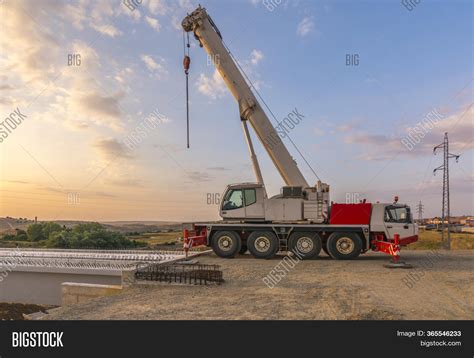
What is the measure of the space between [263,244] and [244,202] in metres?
1.80

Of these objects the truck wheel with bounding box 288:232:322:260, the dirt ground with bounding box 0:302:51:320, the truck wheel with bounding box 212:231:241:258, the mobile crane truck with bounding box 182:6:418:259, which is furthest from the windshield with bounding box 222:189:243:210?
the dirt ground with bounding box 0:302:51:320

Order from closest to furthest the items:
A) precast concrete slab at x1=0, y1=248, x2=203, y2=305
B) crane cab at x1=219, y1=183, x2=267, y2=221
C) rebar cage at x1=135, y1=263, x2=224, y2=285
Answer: rebar cage at x1=135, y1=263, x2=224, y2=285, precast concrete slab at x1=0, y1=248, x2=203, y2=305, crane cab at x1=219, y1=183, x2=267, y2=221

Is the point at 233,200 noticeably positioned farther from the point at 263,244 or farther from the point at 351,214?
the point at 351,214

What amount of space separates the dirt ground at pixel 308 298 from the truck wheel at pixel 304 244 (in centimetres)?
251

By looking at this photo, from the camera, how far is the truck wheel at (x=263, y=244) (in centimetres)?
1406

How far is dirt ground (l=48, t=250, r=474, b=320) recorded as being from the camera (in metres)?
6.46

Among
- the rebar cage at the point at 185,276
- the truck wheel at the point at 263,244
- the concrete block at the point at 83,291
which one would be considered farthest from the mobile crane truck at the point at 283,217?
the concrete block at the point at 83,291

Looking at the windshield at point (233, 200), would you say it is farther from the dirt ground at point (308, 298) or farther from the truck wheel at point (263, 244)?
the dirt ground at point (308, 298)

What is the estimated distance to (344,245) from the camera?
44.7 ft

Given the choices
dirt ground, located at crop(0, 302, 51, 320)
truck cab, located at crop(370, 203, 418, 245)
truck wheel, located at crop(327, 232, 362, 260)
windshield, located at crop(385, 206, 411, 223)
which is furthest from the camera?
dirt ground, located at crop(0, 302, 51, 320)

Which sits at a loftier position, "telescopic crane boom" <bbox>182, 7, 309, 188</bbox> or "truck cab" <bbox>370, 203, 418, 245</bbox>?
"telescopic crane boom" <bbox>182, 7, 309, 188</bbox>

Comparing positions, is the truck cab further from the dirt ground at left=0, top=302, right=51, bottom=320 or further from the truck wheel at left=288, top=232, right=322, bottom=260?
the dirt ground at left=0, top=302, right=51, bottom=320

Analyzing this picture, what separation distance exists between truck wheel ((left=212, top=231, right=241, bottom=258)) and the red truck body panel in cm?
377
